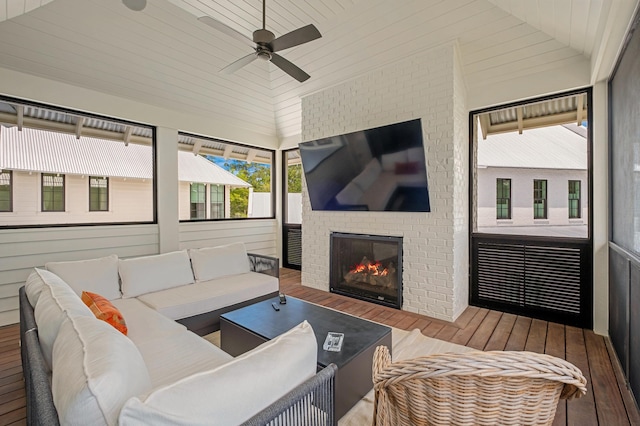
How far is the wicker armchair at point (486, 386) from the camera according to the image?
2.75 feet

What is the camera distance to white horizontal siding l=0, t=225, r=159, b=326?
3.37 meters

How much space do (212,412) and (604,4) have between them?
11.5ft

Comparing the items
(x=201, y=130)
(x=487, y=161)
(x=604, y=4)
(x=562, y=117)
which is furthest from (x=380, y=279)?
(x=201, y=130)

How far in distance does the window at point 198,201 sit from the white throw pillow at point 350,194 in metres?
2.42

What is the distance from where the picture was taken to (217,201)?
5508mm

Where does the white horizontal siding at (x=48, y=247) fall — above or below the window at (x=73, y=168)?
below

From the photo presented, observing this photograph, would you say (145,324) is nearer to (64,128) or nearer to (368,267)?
(368,267)

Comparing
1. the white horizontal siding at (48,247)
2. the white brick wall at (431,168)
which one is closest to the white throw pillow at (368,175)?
the white brick wall at (431,168)

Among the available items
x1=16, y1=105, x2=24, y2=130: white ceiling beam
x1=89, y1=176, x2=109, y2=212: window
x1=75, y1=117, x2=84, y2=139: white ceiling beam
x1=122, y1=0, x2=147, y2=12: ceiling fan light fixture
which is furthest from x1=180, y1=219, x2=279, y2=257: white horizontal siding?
x1=122, y1=0, x2=147, y2=12: ceiling fan light fixture

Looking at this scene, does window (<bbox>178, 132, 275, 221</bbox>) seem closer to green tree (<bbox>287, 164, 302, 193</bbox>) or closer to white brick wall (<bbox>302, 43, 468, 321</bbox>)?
green tree (<bbox>287, 164, 302, 193</bbox>)

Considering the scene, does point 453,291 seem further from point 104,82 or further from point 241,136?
point 104,82

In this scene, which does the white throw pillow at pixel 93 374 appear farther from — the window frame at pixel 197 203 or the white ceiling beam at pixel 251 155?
the white ceiling beam at pixel 251 155

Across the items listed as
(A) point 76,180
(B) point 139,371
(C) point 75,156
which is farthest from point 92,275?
(B) point 139,371

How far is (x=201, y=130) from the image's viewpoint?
5043mm
